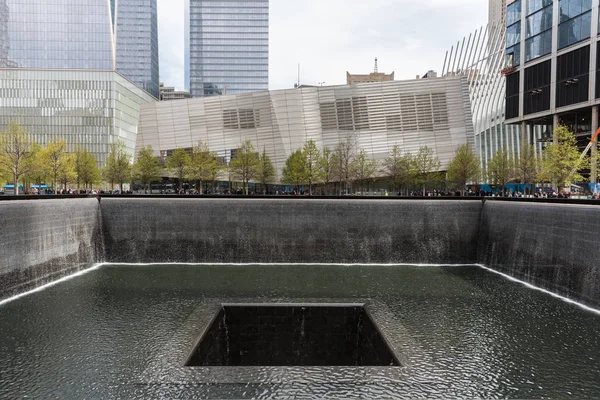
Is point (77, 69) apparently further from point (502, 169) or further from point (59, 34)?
point (502, 169)

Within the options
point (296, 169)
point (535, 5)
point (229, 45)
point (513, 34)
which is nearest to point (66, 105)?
point (229, 45)

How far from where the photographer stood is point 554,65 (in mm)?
44375

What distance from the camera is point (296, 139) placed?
58.8 m

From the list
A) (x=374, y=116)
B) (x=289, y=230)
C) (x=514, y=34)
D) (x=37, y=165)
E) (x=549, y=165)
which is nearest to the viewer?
(x=289, y=230)

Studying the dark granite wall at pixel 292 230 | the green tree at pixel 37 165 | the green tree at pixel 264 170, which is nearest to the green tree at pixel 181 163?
the green tree at pixel 264 170

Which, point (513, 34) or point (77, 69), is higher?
point (77, 69)

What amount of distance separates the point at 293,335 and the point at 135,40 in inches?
6315

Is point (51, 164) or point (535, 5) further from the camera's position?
point (535, 5)

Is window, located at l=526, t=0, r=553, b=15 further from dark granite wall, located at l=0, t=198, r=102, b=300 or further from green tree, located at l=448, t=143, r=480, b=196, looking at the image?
dark granite wall, located at l=0, t=198, r=102, b=300

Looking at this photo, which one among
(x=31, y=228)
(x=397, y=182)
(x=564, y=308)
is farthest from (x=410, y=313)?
(x=397, y=182)

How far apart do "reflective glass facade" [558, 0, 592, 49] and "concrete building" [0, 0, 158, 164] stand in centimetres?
8201

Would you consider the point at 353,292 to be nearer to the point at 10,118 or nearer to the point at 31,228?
the point at 31,228

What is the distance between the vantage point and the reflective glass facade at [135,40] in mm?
145875

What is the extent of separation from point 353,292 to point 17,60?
431 feet
